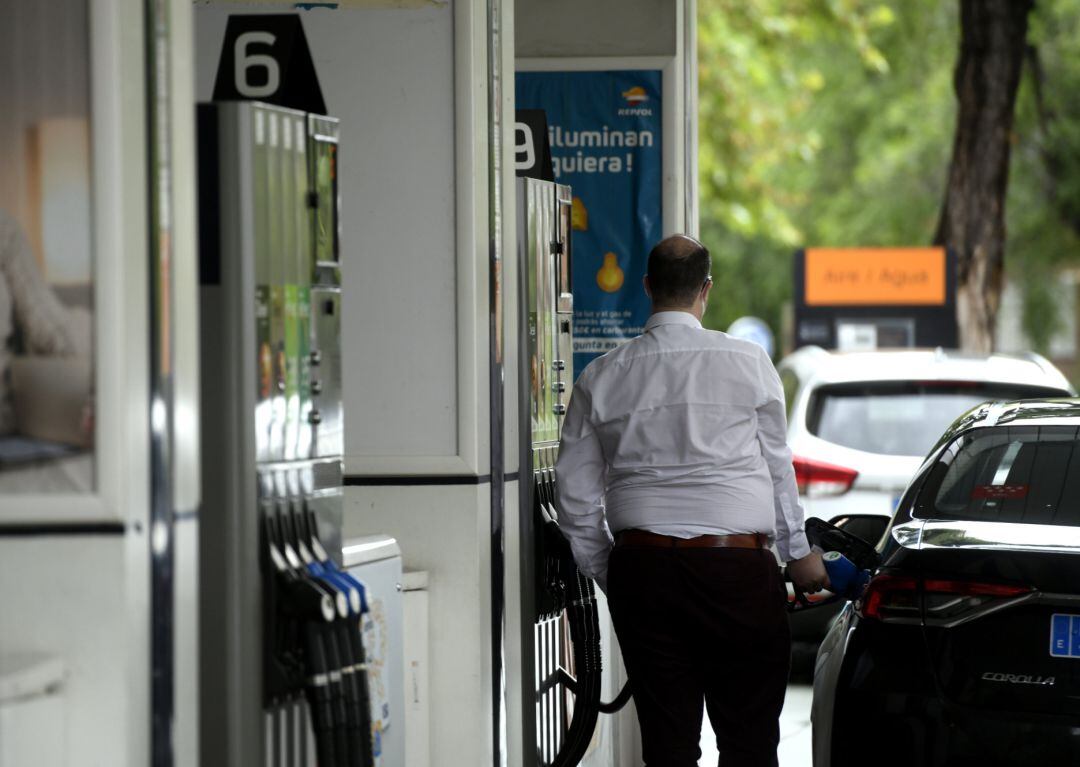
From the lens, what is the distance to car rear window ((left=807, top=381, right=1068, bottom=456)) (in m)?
9.59

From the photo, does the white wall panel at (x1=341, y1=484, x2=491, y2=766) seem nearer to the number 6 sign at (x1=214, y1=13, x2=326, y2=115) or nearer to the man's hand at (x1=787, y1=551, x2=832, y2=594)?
the man's hand at (x1=787, y1=551, x2=832, y2=594)

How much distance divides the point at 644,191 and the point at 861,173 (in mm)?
22603

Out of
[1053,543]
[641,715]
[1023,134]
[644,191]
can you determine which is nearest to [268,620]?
[641,715]

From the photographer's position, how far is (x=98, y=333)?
3299mm

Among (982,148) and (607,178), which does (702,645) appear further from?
(982,148)

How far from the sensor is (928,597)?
4996 millimetres

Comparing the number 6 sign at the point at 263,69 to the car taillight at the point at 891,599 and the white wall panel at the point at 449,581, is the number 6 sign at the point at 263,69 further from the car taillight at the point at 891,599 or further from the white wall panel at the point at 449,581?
the car taillight at the point at 891,599

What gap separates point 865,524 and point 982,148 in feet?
41.5

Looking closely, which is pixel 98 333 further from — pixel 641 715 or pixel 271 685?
pixel 641 715

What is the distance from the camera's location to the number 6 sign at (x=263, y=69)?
15.8ft

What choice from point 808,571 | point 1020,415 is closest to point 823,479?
point 1020,415

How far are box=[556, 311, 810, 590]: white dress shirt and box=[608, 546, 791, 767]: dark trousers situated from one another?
0.32 ft

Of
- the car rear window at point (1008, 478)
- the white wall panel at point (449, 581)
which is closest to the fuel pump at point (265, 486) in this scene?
the white wall panel at point (449, 581)

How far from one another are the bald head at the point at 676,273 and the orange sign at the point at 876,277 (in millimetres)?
14593
